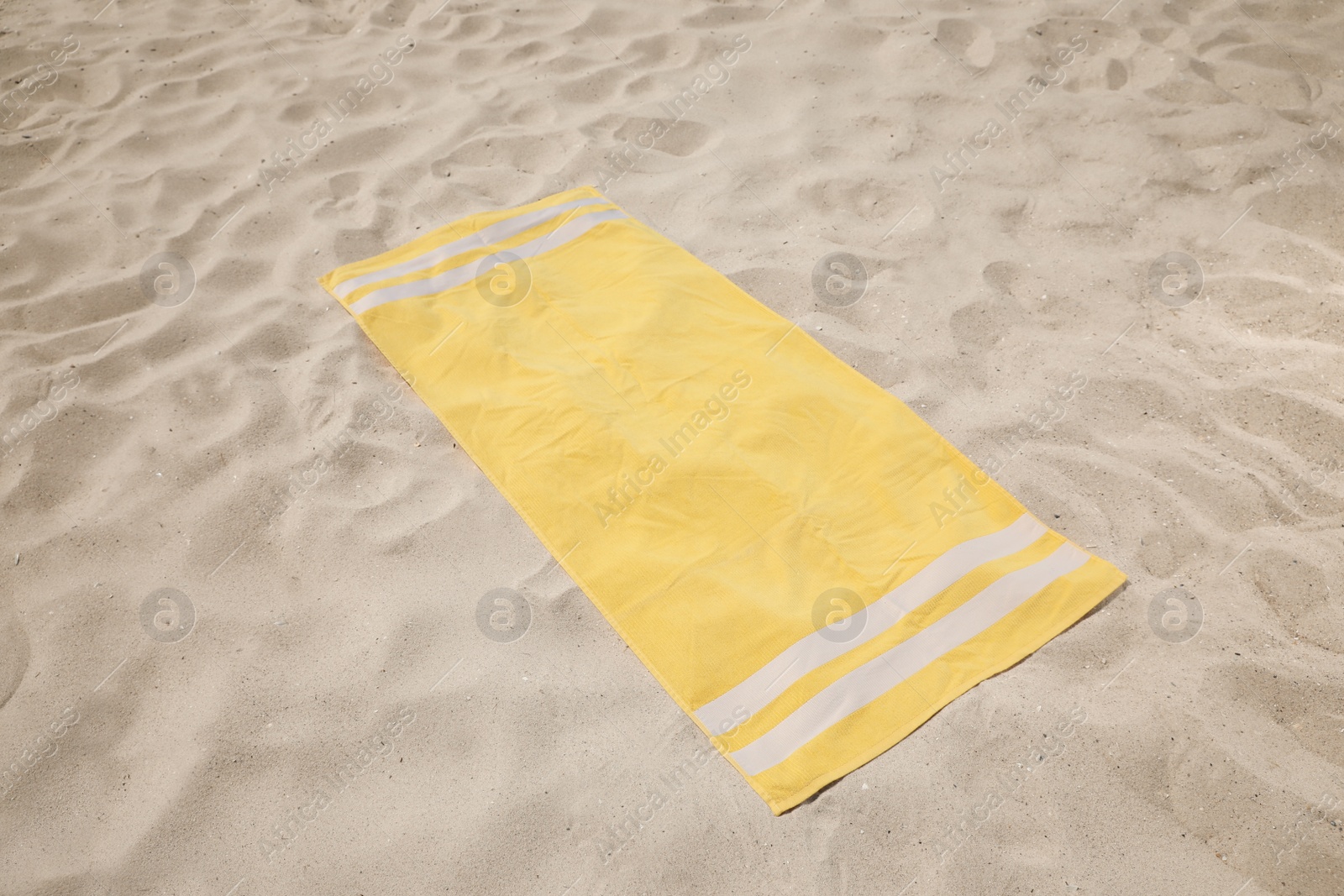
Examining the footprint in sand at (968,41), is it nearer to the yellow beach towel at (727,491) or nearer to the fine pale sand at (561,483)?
the fine pale sand at (561,483)

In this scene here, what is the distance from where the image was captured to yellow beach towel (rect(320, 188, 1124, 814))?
202cm

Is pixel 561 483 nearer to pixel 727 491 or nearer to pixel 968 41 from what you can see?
pixel 727 491

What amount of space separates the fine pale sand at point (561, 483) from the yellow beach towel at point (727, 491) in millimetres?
86

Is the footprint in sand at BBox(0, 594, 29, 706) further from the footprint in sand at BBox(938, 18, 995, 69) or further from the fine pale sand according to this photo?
the footprint in sand at BBox(938, 18, 995, 69)

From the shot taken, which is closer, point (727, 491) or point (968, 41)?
point (727, 491)

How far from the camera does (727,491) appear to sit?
2355 mm

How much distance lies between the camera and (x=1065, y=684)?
1989 millimetres

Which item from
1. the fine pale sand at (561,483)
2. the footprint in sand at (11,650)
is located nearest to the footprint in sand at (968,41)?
the fine pale sand at (561,483)

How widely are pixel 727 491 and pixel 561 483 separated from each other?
0.47 metres

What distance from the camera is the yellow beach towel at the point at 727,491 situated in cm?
202

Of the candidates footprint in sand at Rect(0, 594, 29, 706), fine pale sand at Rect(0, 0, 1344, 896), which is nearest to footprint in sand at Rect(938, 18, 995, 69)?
fine pale sand at Rect(0, 0, 1344, 896)

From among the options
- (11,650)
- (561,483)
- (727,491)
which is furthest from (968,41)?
(11,650)

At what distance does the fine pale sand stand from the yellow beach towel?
86 mm

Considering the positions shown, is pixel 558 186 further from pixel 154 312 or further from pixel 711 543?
pixel 711 543
